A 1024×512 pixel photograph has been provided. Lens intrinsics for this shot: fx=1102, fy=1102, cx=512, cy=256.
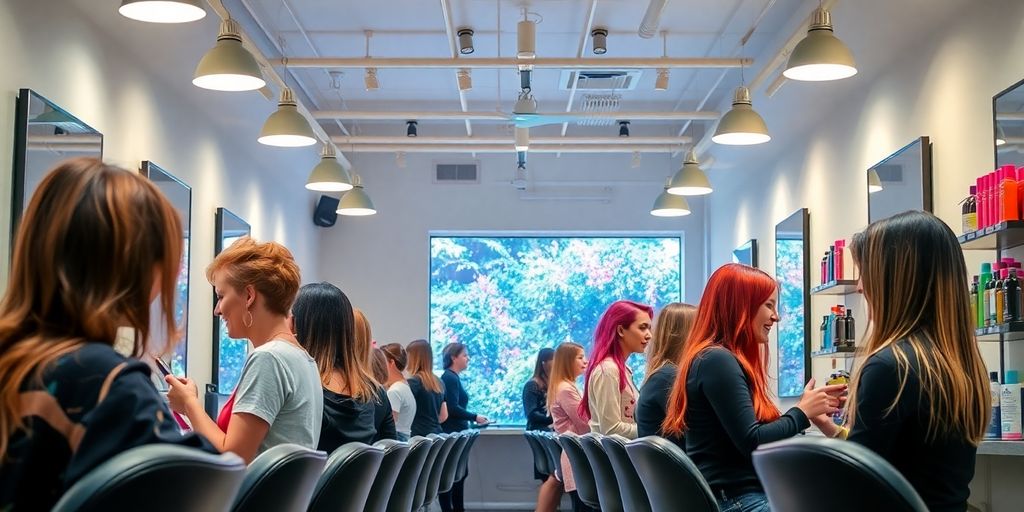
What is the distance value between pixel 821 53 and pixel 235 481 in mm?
4589

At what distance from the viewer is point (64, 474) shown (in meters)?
1.39

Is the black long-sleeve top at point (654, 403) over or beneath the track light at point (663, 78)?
beneath

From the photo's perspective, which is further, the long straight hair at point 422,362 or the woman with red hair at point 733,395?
the long straight hair at point 422,362

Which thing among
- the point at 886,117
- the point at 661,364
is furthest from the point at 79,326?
the point at 886,117

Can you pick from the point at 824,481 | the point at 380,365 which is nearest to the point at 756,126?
the point at 380,365

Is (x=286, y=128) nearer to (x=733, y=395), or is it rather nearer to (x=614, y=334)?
(x=614, y=334)

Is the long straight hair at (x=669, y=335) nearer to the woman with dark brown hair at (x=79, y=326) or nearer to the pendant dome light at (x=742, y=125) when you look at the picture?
the pendant dome light at (x=742, y=125)

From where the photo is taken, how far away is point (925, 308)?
2.33m

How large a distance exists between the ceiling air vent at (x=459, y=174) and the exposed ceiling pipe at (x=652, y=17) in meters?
4.66

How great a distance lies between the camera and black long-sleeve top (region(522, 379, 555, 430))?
33.1 ft

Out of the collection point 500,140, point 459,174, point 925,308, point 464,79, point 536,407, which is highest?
point 464,79

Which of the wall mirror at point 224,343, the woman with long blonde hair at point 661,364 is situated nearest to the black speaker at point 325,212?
the wall mirror at point 224,343

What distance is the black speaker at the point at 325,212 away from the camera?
1187 centimetres

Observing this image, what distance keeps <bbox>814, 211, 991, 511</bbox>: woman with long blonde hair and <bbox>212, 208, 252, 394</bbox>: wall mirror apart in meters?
6.27
